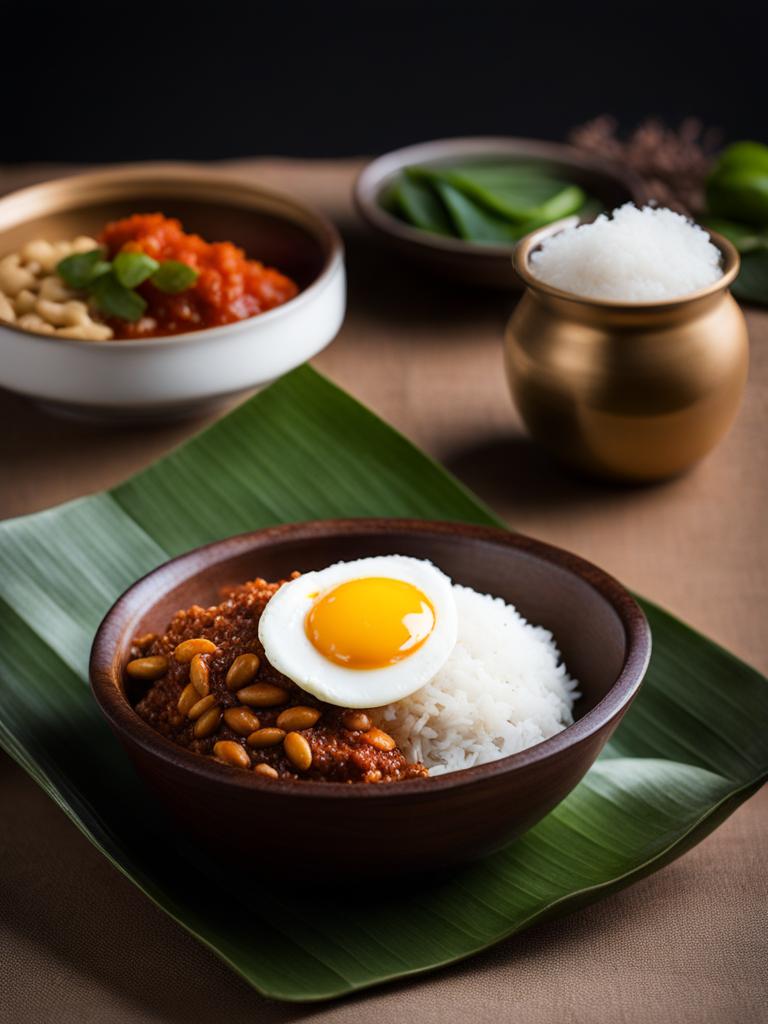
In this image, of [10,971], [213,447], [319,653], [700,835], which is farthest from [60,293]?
[700,835]

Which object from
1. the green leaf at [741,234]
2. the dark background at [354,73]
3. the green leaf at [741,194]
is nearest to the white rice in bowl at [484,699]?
the green leaf at [741,234]

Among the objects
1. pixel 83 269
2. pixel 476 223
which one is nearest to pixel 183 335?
pixel 83 269

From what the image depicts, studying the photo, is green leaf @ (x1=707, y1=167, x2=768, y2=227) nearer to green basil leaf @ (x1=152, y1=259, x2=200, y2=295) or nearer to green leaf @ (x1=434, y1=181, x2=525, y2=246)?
green leaf @ (x1=434, y1=181, x2=525, y2=246)

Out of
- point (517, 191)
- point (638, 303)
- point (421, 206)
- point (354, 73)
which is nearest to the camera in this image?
point (638, 303)

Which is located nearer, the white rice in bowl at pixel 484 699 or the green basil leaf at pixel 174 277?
the white rice in bowl at pixel 484 699

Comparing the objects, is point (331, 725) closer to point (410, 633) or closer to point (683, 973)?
point (410, 633)

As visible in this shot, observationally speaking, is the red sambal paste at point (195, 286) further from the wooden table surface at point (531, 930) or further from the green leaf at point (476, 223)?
the green leaf at point (476, 223)

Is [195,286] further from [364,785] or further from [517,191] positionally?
[364,785]
